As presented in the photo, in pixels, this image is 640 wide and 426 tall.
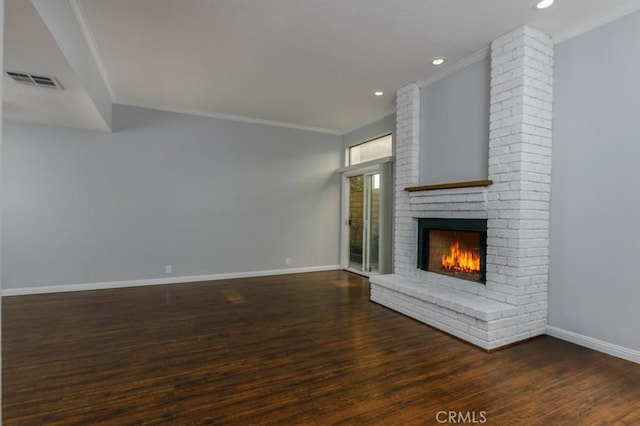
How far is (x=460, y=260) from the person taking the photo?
3.98 meters

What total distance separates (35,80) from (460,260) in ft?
15.8

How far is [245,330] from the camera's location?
343cm

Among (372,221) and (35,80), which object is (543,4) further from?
(35,80)

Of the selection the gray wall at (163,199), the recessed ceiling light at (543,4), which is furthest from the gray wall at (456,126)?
the gray wall at (163,199)

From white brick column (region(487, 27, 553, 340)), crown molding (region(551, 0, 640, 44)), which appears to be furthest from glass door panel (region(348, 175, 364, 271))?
crown molding (region(551, 0, 640, 44))

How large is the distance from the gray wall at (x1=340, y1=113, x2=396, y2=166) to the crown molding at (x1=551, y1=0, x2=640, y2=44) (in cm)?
263

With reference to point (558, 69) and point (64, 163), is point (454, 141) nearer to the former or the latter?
point (558, 69)

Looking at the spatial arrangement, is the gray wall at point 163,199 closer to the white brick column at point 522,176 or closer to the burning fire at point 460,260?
the burning fire at point 460,260

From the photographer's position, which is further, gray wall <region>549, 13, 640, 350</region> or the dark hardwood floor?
gray wall <region>549, 13, 640, 350</region>

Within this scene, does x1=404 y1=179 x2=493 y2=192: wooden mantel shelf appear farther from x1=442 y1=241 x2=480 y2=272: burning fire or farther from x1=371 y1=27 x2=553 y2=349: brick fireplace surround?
x1=442 y1=241 x2=480 y2=272: burning fire

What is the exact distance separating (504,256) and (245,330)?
2.69 metres

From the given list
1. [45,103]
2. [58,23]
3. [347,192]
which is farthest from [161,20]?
[347,192]

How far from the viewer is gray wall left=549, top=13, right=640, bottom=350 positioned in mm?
2773
